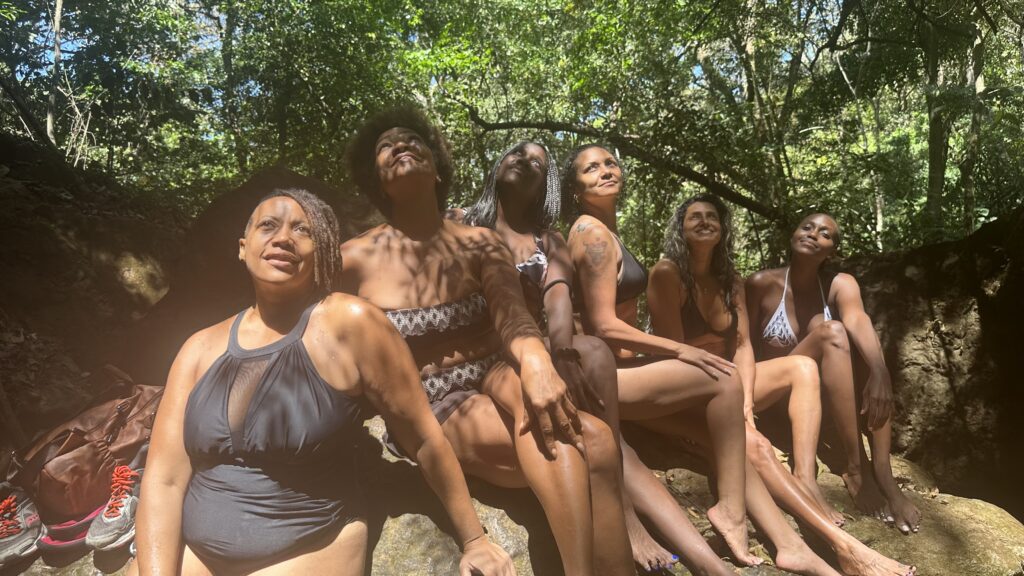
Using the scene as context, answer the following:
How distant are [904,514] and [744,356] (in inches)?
46.8

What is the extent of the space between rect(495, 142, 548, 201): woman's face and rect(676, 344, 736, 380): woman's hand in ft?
3.89

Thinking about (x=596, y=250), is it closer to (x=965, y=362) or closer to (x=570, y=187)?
(x=570, y=187)

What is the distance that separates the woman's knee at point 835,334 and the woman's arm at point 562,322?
1.66m

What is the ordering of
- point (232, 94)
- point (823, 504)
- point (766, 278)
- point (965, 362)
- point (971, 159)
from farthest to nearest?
point (232, 94)
point (971, 159)
point (965, 362)
point (766, 278)
point (823, 504)

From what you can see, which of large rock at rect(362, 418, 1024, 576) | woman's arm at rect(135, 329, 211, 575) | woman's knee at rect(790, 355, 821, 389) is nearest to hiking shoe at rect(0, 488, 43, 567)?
woman's arm at rect(135, 329, 211, 575)

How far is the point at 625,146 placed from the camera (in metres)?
7.32

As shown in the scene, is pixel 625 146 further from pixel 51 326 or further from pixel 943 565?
pixel 51 326

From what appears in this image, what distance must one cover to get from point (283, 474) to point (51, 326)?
280 cm

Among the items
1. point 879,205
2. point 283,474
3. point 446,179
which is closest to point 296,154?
point 446,179

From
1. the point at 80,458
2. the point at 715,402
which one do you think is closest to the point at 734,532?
the point at 715,402

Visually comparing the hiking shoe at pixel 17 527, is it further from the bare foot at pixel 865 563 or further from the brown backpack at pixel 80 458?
the bare foot at pixel 865 563

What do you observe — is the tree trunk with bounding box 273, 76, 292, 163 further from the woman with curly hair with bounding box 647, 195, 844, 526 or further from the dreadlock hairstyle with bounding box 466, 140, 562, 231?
the woman with curly hair with bounding box 647, 195, 844, 526

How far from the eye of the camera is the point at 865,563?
2.68 metres

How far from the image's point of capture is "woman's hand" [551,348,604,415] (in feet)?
7.55
